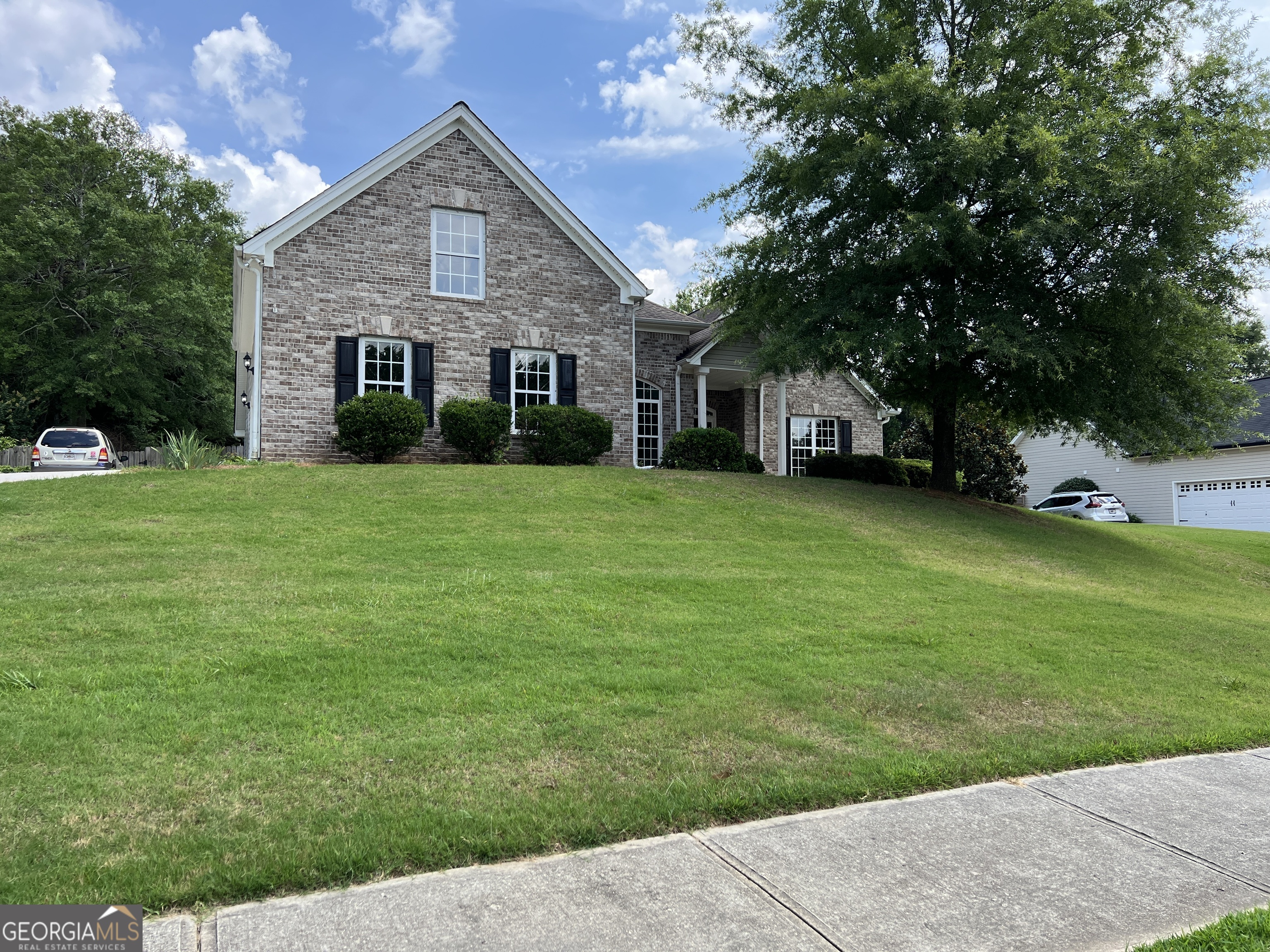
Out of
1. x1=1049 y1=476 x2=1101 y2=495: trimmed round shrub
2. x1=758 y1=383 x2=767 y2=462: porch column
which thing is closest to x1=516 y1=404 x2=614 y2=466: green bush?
x1=758 y1=383 x2=767 y2=462: porch column

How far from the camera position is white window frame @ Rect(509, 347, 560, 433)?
18844 mm

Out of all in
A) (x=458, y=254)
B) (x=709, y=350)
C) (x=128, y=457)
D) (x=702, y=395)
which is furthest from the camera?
(x=128, y=457)

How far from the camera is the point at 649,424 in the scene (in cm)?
2197

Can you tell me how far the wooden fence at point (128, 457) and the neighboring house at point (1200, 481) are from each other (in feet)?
80.7

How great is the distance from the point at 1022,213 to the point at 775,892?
50.2 feet

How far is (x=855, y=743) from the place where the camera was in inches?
192

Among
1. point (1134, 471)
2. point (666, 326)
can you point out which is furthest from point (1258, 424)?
point (666, 326)

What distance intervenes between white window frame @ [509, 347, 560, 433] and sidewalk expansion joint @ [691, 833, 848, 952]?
15747mm

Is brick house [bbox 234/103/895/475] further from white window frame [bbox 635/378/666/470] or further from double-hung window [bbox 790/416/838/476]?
double-hung window [bbox 790/416/838/476]

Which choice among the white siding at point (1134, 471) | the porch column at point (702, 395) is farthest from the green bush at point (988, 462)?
the porch column at point (702, 395)

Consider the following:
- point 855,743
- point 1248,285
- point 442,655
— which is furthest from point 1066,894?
point 1248,285

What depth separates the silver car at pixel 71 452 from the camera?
64.0ft

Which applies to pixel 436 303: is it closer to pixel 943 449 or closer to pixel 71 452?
pixel 71 452

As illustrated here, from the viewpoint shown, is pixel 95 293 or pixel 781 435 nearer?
pixel 781 435
